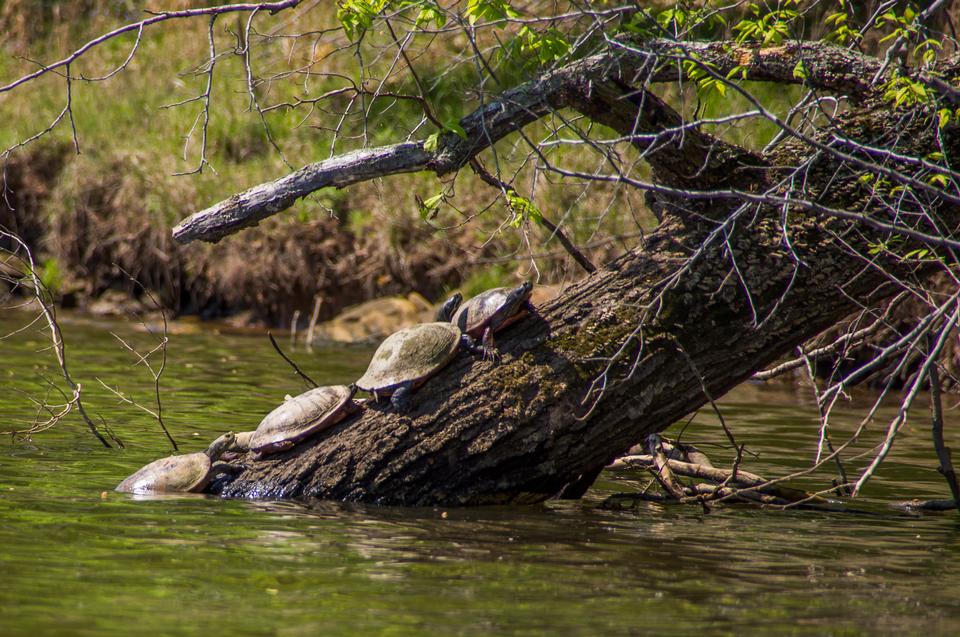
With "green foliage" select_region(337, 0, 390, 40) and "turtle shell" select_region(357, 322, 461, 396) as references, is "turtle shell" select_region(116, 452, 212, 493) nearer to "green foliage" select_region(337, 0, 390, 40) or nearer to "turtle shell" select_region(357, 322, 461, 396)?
"turtle shell" select_region(357, 322, 461, 396)

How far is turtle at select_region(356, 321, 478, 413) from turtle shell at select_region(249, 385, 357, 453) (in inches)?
5.6

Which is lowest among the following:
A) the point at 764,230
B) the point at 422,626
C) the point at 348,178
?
the point at 422,626

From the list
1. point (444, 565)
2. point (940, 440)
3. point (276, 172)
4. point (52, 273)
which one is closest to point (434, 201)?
point (444, 565)

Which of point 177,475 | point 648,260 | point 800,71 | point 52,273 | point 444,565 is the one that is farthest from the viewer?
point 52,273

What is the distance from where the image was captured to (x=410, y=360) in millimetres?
5664

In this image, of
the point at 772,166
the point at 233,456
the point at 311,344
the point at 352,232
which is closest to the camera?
the point at 772,166

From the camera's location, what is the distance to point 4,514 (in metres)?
5.15

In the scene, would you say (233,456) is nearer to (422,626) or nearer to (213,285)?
(422,626)

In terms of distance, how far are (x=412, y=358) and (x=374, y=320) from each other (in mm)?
8620

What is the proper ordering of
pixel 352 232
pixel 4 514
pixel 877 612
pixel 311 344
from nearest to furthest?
1. pixel 877 612
2. pixel 4 514
3. pixel 311 344
4. pixel 352 232

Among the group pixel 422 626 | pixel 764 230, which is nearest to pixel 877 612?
pixel 422 626

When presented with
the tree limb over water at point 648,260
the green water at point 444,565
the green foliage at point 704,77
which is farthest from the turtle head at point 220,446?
the green foliage at point 704,77

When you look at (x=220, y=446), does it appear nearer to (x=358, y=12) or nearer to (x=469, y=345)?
(x=469, y=345)

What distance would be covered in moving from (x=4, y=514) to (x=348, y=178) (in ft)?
6.92
